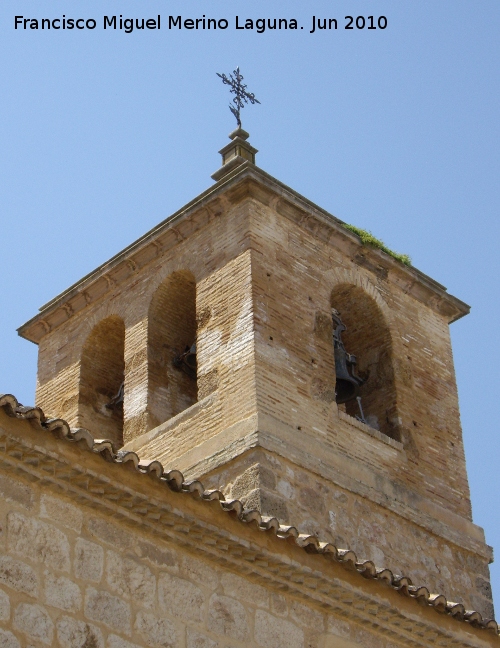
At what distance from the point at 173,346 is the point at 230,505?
539 centimetres

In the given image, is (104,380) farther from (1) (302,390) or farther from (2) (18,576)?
(2) (18,576)

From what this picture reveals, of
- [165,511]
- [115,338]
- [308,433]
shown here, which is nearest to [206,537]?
[165,511]

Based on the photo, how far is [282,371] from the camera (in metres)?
12.2

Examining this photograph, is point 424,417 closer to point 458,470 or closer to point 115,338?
point 458,470

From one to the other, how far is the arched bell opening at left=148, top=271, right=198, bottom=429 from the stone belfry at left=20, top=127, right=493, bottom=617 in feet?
0.05

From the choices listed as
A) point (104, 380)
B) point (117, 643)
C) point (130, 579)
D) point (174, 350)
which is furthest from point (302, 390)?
point (117, 643)

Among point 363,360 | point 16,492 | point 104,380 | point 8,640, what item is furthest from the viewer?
point 104,380

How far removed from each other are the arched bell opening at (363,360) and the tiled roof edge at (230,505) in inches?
152

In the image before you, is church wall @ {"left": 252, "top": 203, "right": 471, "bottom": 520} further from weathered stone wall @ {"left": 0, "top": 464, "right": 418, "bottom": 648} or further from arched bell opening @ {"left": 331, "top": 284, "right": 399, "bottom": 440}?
weathered stone wall @ {"left": 0, "top": 464, "right": 418, "bottom": 648}

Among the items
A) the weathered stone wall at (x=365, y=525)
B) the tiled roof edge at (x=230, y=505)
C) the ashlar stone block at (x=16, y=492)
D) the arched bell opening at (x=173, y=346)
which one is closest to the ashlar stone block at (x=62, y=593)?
the ashlar stone block at (x=16, y=492)

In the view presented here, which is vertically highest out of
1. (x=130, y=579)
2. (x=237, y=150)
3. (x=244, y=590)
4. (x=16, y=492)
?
(x=237, y=150)

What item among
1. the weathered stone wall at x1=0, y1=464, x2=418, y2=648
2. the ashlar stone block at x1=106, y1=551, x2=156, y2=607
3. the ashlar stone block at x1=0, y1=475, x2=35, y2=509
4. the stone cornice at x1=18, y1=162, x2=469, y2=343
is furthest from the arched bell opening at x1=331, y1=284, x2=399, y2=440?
the ashlar stone block at x1=0, y1=475, x2=35, y2=509

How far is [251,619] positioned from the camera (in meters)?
8.18

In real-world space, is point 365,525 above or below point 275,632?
above
